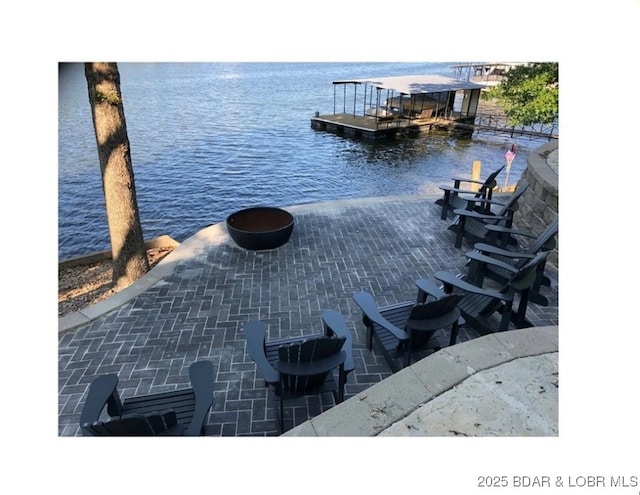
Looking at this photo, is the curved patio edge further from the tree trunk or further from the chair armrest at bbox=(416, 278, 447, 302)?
the tree trunk

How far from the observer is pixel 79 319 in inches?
187

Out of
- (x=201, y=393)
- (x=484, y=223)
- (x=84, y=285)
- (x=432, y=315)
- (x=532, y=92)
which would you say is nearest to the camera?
(x=201, y=393)

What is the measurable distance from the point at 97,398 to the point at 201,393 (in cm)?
74

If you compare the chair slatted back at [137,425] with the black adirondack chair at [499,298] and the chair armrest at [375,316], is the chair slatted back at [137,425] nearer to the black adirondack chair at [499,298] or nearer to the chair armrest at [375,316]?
the chair armrest at [375,316]

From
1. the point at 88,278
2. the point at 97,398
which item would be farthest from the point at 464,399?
the point at 88,278

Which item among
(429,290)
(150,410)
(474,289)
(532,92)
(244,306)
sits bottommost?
(244,306)

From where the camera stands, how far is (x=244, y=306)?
5.11m

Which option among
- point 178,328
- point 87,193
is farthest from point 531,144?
point 178,328

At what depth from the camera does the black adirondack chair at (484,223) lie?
19.8 feet

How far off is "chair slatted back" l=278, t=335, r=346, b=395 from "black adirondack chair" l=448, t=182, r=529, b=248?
3.60m

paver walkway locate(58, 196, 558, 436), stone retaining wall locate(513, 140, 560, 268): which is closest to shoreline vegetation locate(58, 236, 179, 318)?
paver walkway locate(58, 196, 558, 436)

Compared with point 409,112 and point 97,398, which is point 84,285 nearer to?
point 97,398
